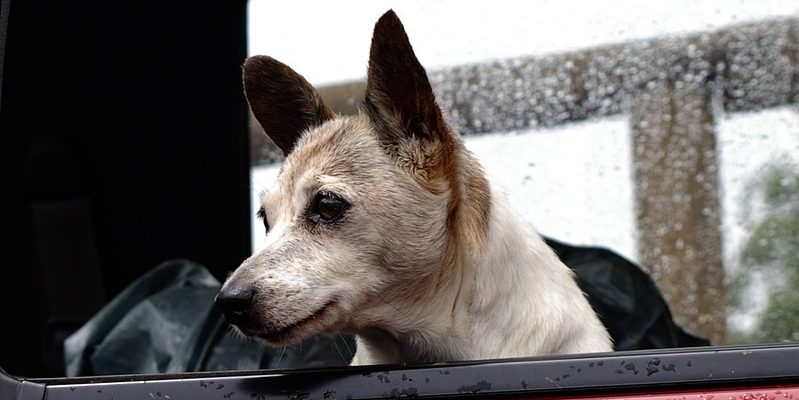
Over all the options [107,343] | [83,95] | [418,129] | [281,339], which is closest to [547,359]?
[281,339]

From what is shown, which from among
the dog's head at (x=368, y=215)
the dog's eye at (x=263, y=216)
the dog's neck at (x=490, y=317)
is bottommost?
the dog's neck at (x=490, y=317)

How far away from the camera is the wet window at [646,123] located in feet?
10.1

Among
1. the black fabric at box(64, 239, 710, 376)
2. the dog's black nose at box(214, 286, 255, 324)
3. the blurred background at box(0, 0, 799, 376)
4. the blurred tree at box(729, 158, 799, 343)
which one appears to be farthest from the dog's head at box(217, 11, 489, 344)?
the blurred tree at box(729, 158, 799, 343)

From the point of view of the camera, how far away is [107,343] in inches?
116

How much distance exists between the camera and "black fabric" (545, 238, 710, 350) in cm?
278

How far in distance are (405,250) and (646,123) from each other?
161cm

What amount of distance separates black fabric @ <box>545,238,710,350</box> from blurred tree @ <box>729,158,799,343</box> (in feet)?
1.33

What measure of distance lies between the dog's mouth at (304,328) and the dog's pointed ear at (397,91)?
1.19 feet

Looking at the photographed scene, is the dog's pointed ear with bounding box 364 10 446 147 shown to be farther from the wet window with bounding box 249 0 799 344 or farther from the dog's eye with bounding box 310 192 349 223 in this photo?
the wet window with bounding box 249 0 799 344

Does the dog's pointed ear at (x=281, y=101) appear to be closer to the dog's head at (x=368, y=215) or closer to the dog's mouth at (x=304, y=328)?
the dog's head at (x=368, y=215)

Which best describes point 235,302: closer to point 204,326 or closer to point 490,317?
point 490,317

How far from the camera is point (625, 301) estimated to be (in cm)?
285

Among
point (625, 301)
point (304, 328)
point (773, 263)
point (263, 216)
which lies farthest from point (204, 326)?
point (773, 263)

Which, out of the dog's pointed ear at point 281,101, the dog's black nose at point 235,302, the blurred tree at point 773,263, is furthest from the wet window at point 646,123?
the dog's black nose at point 235,302
